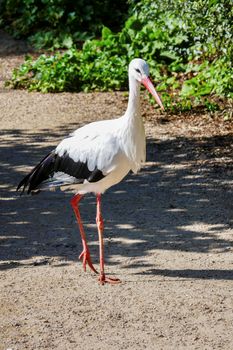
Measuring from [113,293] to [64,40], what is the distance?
9.58 metres

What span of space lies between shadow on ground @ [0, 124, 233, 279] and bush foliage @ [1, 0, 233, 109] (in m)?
1.65

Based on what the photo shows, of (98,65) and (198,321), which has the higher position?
(98,65)

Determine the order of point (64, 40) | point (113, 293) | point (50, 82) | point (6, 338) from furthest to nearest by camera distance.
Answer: point (64, 40) < point (50, 82) < point (113, 293) < point (6, 338)

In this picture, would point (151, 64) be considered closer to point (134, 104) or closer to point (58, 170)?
point (58, 170)

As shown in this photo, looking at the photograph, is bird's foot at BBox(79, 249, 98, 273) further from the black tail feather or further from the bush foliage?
the bush foliage

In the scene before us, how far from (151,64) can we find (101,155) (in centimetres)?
684

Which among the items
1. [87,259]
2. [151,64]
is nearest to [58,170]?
[87,259]

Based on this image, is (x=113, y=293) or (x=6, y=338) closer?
(x=6, y=338)

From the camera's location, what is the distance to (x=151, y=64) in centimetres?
1305

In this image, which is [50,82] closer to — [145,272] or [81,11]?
[81,11]

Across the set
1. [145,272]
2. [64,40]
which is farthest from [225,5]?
[64,40]

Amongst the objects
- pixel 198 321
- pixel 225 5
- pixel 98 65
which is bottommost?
pixel 198 321

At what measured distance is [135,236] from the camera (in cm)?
739

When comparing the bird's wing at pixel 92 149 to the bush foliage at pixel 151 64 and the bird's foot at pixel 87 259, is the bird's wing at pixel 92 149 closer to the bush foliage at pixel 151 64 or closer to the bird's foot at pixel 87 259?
the bird's foot at pixel 87 259
